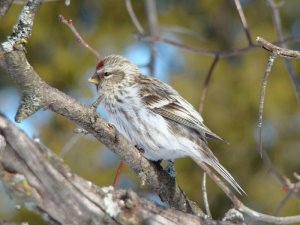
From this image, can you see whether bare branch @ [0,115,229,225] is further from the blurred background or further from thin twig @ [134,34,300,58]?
the blurred background

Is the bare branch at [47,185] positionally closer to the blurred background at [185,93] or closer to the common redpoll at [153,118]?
the common redpoll at [153,118]

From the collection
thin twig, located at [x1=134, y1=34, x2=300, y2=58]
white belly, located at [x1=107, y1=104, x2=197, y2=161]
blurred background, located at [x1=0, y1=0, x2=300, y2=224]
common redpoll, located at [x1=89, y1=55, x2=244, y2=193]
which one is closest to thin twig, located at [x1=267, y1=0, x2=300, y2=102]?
thin twig, located at [x1=134, y1=34, x2=300, y2=58]

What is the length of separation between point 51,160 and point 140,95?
2009 mm

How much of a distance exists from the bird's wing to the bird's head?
170 mm

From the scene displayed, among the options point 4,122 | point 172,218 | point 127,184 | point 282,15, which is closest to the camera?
point 4,122

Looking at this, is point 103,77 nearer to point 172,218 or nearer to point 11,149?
point 172,218

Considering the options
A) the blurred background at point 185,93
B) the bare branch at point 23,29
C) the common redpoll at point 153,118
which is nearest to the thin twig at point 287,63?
the common redpoll at point 153,118

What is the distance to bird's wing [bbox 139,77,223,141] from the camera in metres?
3.64

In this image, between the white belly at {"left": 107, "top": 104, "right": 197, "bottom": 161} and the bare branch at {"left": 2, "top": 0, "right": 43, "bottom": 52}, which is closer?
the bare branch at {"left": 2, "top": 0, "right": 43, "bottom": 52}

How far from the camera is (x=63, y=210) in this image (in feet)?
5.78

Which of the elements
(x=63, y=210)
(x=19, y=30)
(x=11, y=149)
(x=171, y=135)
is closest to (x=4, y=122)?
(x=11, y=149)

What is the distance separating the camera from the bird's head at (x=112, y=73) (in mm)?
3904

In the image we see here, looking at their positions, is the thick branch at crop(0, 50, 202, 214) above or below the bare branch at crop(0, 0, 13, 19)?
below

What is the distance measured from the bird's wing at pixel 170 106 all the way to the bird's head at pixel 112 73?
0.56ft
